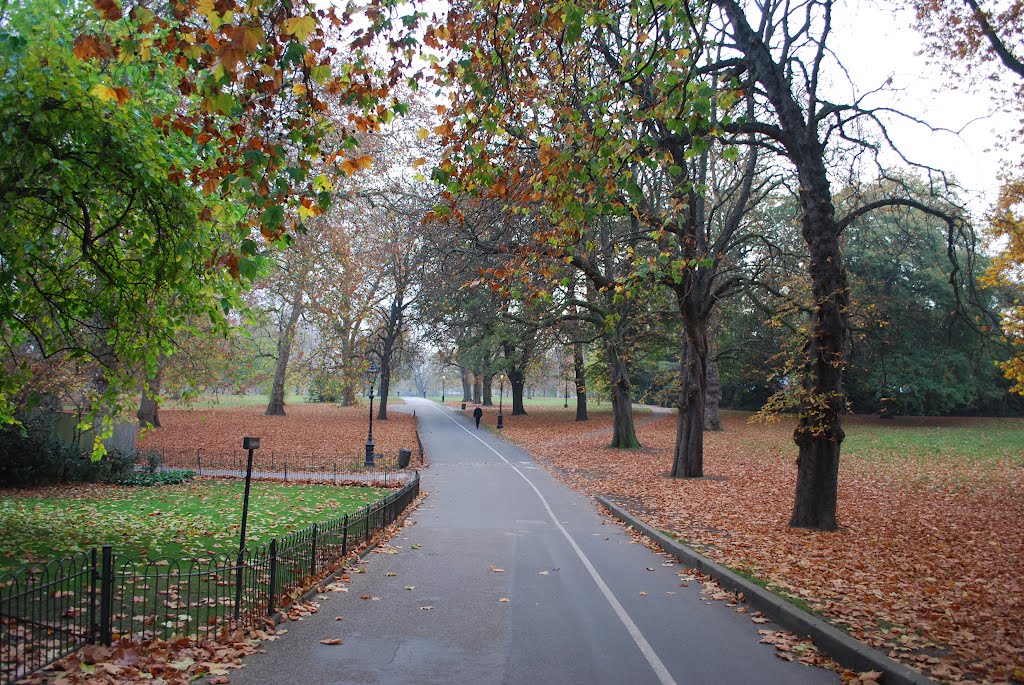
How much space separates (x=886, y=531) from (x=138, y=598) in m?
11.9

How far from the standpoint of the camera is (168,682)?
520 centimetres

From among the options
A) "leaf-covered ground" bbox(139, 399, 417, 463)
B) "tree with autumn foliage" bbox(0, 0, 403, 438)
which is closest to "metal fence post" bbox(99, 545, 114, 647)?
"tree with autumn foliage" bbox(0, 0, 403, 438)

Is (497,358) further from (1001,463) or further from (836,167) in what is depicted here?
(836,167)

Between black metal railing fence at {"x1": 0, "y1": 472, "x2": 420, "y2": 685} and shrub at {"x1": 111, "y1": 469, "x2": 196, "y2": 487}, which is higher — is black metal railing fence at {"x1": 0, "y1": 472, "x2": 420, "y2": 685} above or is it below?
above

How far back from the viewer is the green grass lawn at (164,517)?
1040cm

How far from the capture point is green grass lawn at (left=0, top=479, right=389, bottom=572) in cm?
1040

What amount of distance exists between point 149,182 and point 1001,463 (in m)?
26.3

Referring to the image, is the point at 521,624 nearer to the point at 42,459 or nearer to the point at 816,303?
the point at 816,303

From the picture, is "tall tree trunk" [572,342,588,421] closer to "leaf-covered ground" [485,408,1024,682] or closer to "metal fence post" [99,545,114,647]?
"leaf-covered ground" [485,408,1024,682]

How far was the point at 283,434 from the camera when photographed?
1481 inches

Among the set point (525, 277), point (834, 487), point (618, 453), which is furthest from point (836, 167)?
point (618, 453)

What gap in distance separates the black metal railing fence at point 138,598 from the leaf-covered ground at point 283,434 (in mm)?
16675

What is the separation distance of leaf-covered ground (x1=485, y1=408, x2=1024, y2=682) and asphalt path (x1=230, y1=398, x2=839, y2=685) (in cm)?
106

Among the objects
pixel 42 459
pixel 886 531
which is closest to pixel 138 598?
pixel 886 531
